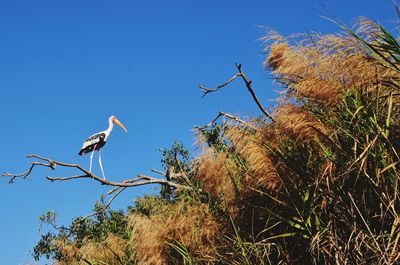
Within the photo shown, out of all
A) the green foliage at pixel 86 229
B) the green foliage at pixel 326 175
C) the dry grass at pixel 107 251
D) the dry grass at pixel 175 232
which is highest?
the green foliage at pixel 86 229

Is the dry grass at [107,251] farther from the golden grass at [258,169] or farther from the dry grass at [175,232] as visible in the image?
the golden grass at [258,169]

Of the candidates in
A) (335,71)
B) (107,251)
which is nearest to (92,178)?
(107,251)

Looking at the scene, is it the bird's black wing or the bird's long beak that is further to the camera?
the bird's long beak

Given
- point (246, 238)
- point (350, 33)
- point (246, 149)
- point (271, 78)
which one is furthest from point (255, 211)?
point (350, 33)

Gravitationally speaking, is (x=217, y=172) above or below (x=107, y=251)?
below

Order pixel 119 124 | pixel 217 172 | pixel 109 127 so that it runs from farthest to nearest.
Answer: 1. pixel 119 124
2. pixel 109 127
3. pixel 217 172

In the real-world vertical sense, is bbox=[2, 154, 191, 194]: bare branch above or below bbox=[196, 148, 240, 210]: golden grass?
above

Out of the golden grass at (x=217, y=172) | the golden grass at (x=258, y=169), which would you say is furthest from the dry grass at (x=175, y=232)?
the golden grass at (x=258, y=169)

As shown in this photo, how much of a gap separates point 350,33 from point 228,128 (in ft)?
6.56

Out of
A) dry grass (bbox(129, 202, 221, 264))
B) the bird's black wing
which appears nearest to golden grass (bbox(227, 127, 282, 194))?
dry grass (bbox(129, 202, 221, 264))

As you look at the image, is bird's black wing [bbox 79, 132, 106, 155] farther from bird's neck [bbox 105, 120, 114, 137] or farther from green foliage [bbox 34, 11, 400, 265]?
green foliage [bbox 34, 11, 400, 265]

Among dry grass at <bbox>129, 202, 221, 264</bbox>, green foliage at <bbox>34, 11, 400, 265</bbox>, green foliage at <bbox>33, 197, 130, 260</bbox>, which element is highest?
green foliage at <bbox>33, 197, 130, 260</bbox>

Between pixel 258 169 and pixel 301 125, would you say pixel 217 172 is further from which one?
pixel 301 125

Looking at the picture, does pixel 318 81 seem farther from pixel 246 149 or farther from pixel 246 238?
pixel 246 238
